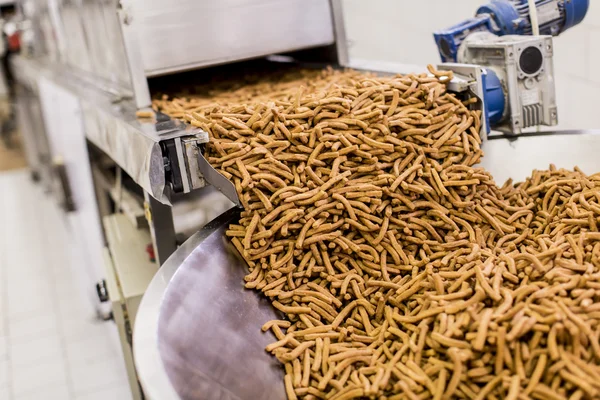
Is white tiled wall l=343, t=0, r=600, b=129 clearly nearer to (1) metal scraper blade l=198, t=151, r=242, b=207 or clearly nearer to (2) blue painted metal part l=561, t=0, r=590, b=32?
(2) blue painted metal part l=561, t=0, r=590, b=32

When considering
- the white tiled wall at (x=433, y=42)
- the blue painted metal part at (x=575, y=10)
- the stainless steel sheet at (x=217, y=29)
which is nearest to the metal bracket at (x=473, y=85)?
the blue painted metal part at (x=575, y=10)

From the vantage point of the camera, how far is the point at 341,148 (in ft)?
4.83

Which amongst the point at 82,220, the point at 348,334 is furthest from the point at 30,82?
the point at 348,334

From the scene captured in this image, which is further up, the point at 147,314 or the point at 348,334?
the point at 147,314

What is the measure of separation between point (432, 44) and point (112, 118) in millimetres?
2230

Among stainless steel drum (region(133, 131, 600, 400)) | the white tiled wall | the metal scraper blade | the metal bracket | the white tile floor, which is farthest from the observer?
the white tile floor

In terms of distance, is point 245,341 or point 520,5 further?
point 520,5

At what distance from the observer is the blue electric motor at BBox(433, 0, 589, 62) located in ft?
6.38

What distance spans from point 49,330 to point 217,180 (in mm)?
2444

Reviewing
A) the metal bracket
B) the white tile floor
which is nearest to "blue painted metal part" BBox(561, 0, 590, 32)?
the metal bracket

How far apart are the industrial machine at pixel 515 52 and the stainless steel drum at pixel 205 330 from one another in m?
0.91

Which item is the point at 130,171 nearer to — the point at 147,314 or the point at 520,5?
the point at 147,314

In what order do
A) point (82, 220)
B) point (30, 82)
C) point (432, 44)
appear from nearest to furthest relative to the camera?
point (432, 44) → point (82, 220) → point (30, 82)

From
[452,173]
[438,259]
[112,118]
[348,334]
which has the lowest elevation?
[348,334]
